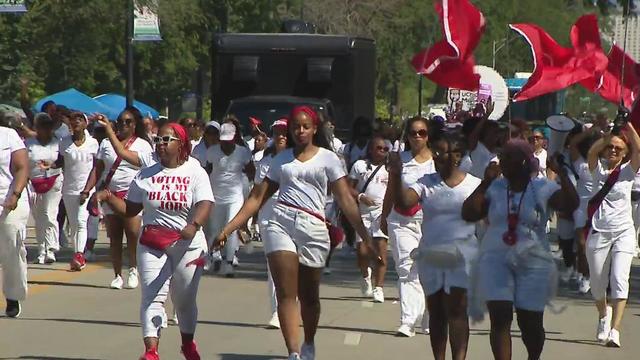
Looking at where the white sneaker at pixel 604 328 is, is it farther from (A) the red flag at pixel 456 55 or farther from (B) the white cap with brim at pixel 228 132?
(B) the white cap with brim at pixel 228 132

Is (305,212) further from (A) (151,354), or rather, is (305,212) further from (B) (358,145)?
(B) (358,145)

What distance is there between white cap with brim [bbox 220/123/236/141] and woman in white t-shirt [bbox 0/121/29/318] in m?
3.72

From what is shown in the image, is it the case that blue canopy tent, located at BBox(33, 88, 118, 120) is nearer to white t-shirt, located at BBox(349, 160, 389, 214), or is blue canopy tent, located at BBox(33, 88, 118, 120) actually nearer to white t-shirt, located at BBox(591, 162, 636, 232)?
white t-shirt, located at BBox(349, 160, 389, 214)

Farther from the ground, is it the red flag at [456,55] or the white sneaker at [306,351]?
the red flag at [456,55]

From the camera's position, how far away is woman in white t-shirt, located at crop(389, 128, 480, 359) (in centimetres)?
988

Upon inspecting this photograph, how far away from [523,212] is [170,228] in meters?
2.52

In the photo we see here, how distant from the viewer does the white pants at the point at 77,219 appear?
18406 millimetres

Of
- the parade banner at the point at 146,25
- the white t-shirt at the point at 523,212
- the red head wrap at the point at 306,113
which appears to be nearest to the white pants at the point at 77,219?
the red head wrap at the point at 306,113

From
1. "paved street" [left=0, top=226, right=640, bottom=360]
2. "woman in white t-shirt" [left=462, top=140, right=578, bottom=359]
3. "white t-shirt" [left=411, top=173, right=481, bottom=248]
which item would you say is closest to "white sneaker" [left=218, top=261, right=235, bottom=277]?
"paved street" [left=0, top=226, right=640, bottom=360]

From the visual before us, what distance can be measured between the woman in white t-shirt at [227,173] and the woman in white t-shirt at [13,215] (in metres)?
3.75

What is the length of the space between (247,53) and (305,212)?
14266 mm

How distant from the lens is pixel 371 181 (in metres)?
15.3

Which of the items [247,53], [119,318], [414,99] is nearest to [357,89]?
[247,53]

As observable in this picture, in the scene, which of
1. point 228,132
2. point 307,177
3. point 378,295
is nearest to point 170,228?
point 307,177
